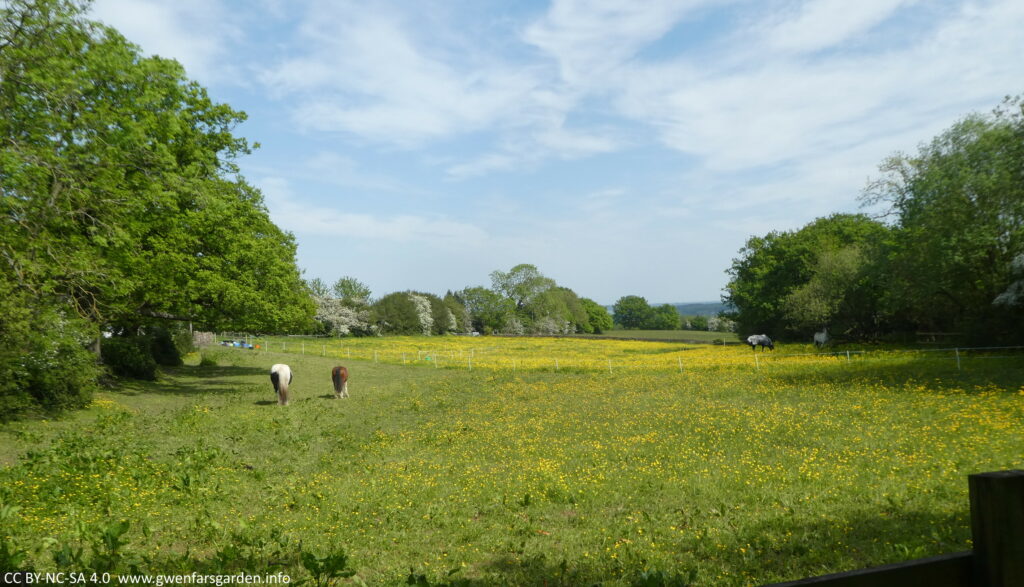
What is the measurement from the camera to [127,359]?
2747 centimetres

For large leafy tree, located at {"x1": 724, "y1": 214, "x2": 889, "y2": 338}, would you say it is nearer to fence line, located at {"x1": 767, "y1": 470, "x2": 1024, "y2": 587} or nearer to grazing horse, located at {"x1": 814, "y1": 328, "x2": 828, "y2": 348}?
grazing horse, located at {"x1": 814, "y1": 328, "x2": 828, "y2": 348}

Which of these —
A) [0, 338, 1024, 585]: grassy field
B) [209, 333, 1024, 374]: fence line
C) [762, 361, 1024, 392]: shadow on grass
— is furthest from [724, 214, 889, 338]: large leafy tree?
[0, 338, 1024, 585]: grassy field

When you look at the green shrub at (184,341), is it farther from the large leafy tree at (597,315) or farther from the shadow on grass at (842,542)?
the large leafy tree at (597,315)

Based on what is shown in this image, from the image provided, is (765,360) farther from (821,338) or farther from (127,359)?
(127,359)

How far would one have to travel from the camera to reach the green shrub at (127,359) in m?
27.4

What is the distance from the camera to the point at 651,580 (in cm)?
456

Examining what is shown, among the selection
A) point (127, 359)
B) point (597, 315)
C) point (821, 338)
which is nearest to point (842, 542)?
point (127, 359)

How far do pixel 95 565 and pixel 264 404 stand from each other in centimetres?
1764

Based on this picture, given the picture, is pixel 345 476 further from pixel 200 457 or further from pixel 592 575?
pixel 592 575

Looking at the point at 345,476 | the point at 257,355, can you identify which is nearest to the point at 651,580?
the point at 345,476

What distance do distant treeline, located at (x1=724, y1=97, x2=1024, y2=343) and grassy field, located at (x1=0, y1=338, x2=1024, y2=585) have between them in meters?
11.2

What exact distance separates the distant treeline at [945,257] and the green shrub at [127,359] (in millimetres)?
40934

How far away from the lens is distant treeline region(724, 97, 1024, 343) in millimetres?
28734

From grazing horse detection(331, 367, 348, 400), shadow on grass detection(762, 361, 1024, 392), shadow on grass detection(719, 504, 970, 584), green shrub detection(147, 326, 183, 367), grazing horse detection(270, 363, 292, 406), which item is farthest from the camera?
green shrub detection(147, 326, 183, 367)
